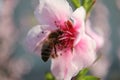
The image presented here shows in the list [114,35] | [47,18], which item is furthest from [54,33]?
[114,35]

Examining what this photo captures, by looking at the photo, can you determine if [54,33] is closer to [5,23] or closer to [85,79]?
[85,79]

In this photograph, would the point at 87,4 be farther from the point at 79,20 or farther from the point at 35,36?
the point at 35,36

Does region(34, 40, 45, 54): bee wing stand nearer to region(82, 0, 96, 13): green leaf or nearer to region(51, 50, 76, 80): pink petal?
region(51, 50, 76, 80): pink petal

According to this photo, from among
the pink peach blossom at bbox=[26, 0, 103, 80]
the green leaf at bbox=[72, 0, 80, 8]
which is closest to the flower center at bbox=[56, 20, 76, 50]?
the pink peach blossom at bbox=[26, 0, 103, 80]

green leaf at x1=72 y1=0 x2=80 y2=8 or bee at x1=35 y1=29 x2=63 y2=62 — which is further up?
green leaf at x1=72 y1=0 x2=80 y2=8

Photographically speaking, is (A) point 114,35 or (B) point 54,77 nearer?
(B) point 54,77

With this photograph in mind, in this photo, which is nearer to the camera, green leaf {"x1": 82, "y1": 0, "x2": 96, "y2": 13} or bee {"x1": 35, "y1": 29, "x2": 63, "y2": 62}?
green leaf {"x1": 82, "y1": 0, "x2": 96, "y2": 13}

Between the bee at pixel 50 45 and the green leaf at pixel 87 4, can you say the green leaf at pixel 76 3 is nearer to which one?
the green leaf at pixel 87 4
